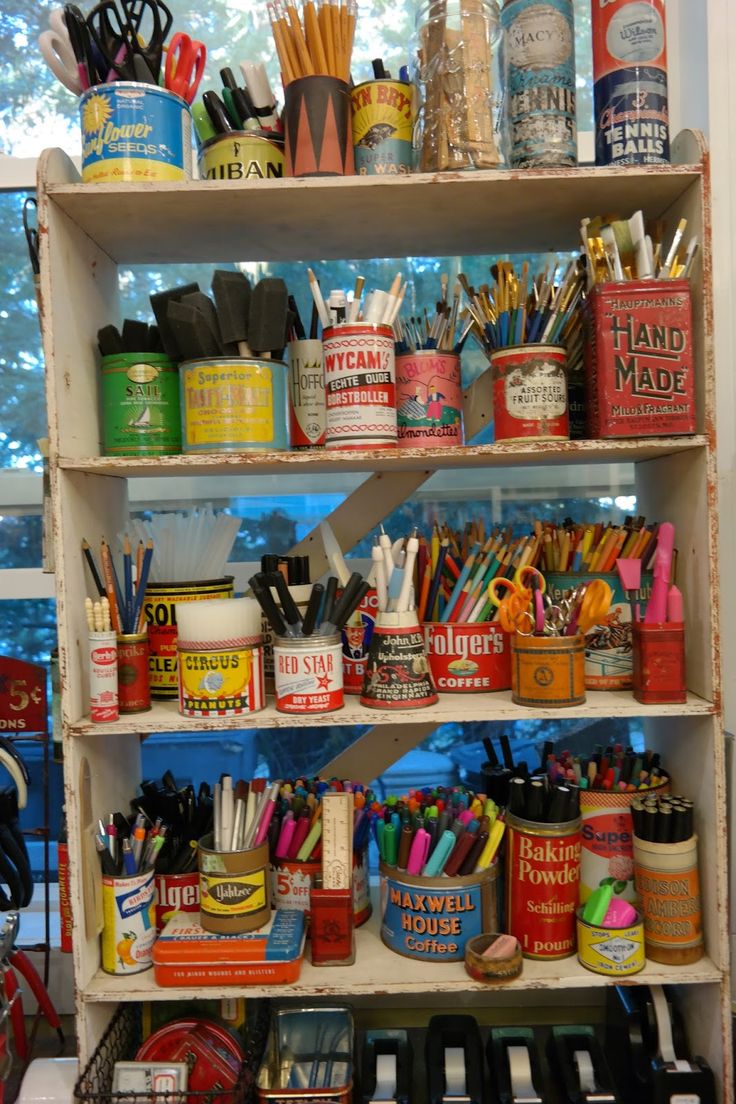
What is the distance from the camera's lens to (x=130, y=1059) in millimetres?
1374

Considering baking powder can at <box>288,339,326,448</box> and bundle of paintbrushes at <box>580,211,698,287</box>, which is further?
baking powder can at <box>288,339,326,448</box>

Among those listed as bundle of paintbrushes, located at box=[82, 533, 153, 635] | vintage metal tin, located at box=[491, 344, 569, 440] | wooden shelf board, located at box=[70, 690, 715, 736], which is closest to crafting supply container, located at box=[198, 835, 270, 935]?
wooden shelf board, located at box=[70, 690, 715, 736]

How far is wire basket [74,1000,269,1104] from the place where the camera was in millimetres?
1190

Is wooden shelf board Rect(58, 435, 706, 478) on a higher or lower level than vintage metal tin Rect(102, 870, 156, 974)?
higher

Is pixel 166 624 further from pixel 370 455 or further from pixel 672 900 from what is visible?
pixel 672 900

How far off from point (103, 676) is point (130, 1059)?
0.66 m

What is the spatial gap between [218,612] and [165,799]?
1.24 feet

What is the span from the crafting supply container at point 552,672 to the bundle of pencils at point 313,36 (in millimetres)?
885

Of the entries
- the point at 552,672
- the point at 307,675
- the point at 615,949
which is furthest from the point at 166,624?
the point at 615,949

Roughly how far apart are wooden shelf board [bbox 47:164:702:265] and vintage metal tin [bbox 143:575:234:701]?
571 mm

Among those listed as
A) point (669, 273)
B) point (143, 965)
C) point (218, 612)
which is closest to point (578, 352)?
point (669, 273)

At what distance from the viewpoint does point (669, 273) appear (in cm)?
121

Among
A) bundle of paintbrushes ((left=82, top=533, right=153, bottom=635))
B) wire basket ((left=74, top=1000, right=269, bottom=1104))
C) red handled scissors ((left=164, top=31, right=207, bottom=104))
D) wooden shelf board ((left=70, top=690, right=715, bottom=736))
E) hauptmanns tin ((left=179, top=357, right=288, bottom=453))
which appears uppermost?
red handled scissors ((left=164, top=31, right=207, bottom=104))

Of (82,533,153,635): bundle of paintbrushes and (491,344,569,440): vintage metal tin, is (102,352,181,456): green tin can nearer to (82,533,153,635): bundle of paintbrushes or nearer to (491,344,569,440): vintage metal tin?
(82,533,153,635): bundle of paintbrushes
